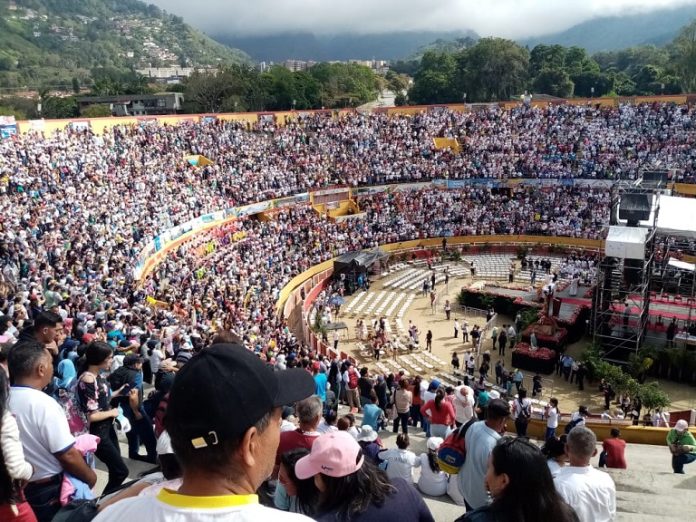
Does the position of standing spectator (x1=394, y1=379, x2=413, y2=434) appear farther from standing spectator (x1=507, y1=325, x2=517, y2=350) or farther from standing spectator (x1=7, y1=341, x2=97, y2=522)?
standing spectator (x1=507, y1=325, x2=517, y2=350)

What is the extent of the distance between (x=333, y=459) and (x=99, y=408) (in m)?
4.05

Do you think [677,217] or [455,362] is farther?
[677,217]

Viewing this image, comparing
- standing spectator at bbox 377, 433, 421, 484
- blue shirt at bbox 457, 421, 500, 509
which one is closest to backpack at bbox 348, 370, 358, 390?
standing spectator at bbox 377, 433, 421, 484

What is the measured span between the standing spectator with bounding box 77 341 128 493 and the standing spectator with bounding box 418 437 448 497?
391 centimetres

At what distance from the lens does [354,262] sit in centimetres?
3262

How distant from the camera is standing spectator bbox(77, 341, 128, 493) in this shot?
6.20 metres

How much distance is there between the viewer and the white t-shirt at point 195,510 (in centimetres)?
194

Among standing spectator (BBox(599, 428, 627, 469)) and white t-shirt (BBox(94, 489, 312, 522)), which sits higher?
white t-shirt (BBox(94, 489, 312, 522))

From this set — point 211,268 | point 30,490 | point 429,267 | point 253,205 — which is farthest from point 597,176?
point 30,490

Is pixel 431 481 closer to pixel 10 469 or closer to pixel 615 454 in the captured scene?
pixel 615 454

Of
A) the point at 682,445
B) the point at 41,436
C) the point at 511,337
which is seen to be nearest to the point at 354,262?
the point at 511,337

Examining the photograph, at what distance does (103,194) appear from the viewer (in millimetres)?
27469

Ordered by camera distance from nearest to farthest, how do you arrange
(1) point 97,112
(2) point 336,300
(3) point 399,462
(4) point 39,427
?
(4) point 39,427 → (3) point 399,462 → (2) point 336,300 → (1) point 97,112

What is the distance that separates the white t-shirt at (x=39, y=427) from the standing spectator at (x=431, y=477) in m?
5.17
